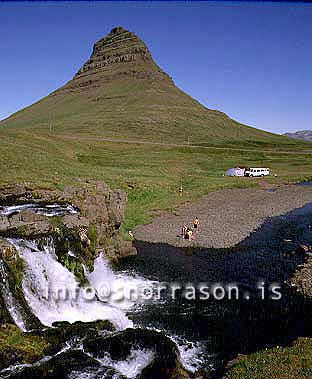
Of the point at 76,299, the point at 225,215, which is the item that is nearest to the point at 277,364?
the point at 76,299

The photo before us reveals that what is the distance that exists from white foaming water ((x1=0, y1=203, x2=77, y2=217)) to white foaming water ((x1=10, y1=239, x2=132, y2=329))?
815 centimetres

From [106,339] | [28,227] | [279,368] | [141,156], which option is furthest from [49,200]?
[141,156]

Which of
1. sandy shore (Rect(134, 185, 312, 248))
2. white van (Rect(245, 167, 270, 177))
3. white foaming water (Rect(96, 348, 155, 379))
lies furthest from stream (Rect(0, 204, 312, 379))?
white van (Rect(245, 167, 270, 177))

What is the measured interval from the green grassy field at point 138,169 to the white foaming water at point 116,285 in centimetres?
1509

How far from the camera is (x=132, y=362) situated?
18.9 m

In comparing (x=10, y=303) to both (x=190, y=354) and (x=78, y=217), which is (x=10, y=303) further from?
(x=78, y=217)

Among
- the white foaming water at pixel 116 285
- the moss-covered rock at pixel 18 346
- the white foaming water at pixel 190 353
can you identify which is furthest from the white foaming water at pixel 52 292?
the white foaming water at pixel 190 353

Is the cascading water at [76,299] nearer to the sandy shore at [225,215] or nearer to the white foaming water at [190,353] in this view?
the white foaming water at [190,353]

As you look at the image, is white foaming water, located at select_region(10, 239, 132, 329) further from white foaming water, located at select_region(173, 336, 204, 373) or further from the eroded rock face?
white foaming water, located at select_region(173, 336, 204, 373)

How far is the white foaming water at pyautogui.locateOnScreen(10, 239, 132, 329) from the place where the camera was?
23.3m

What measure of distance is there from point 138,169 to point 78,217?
2234 inches

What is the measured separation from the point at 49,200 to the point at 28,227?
11524 millimetres

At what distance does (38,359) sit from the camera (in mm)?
18250

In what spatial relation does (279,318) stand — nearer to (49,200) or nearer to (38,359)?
(38,359)
